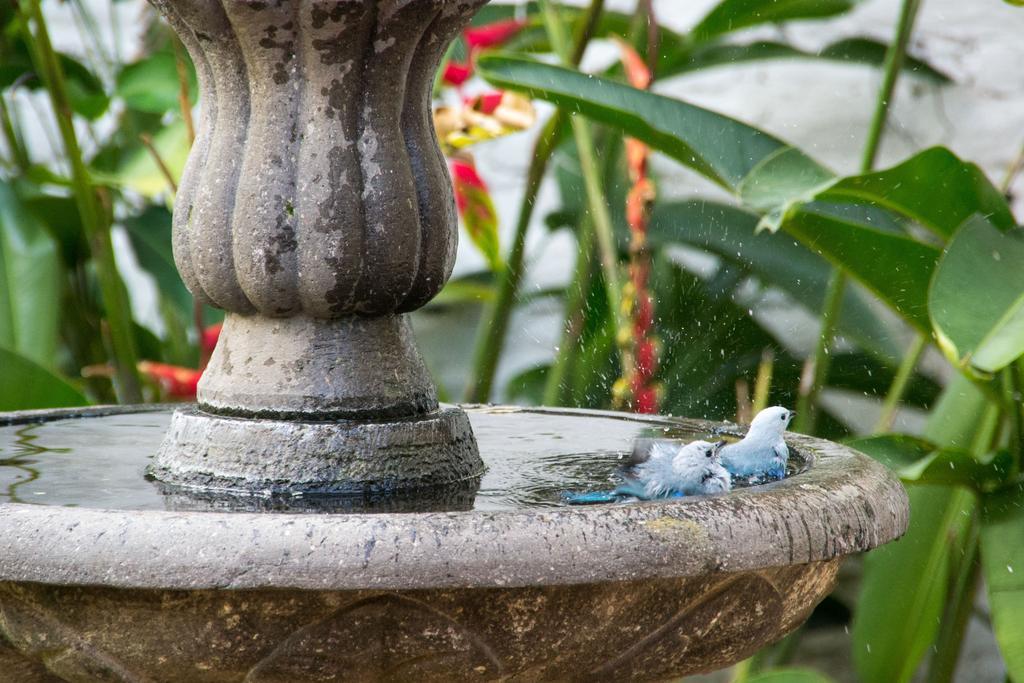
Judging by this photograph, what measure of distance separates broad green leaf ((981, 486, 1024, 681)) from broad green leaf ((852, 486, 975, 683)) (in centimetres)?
29

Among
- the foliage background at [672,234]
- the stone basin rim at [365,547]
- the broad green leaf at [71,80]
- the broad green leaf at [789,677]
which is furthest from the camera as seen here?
the broad green leaf at [71,80]

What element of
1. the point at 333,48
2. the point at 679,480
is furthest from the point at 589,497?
the point at 333,48

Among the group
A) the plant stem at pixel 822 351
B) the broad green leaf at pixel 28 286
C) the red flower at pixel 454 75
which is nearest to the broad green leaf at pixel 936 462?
the plant stem at pixel 822 351

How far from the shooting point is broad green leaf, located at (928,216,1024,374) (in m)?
1.14

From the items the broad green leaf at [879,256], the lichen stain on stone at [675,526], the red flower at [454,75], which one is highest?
the red flower at [454,75]

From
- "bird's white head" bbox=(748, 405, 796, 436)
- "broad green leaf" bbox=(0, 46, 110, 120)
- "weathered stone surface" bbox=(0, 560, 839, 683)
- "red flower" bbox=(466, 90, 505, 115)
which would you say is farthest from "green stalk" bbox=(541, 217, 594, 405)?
"weathered stone surface" bbox=(0, 560, 839, 683)

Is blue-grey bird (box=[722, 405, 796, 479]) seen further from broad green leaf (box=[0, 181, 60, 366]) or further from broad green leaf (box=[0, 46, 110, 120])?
broad green leaf (box=[0, 46, 110, 120])

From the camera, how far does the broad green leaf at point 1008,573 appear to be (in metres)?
1.46

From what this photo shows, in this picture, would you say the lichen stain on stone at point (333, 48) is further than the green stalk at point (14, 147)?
No

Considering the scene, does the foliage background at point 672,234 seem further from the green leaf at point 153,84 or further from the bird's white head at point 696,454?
the bird's white head at point 696,454

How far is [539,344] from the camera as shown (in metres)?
3.02

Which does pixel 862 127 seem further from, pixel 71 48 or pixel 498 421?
pixel 71 48

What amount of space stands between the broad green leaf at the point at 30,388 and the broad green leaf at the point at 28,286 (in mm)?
424

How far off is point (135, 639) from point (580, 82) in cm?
91
